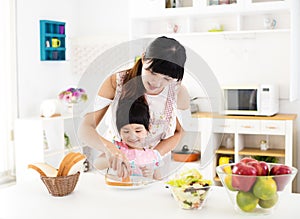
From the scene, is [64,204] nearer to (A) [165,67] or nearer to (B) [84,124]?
(B) [84,124]

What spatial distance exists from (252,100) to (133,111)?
106 inches

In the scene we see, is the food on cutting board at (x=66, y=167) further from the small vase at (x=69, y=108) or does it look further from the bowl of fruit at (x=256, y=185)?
the small vase at (x=69, y=108)

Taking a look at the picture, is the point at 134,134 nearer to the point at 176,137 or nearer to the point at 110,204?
the point at 176,137

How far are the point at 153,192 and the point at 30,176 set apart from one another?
7.79ft

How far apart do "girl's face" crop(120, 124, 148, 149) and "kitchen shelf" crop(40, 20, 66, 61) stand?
292 cm

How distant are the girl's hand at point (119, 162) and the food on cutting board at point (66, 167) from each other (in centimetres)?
18

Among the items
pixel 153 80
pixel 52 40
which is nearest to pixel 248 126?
pixel 52 40

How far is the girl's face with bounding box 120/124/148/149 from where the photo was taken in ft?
5.27

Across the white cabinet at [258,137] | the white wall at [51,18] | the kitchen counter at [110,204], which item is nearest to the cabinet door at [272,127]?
the white cabinet at [258,137]

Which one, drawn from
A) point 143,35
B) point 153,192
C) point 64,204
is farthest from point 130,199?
point 143,35

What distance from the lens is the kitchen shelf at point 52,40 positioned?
4367 millimetres

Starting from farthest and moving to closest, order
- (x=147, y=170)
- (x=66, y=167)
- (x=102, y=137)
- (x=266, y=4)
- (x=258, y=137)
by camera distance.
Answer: (x=258, y=137), (x=266, y=4), (x=66, y=167), (x=147, y=170), (x=102, y=137)

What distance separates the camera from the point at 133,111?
1.57 m

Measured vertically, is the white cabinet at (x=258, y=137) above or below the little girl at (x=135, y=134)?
below
